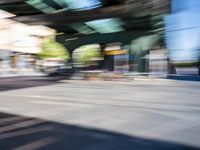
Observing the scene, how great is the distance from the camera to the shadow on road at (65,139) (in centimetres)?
504

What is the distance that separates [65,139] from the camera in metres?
5.53

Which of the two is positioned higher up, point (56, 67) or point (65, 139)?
point (56, 67)

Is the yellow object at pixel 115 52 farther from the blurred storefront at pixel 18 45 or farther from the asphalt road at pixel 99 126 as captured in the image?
the asphalt road at pixel 99 126

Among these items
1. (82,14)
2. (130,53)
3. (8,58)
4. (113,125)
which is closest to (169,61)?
(130,53)

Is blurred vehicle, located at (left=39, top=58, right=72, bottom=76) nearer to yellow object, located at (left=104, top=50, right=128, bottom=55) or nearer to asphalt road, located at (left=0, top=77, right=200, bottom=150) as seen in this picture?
yellow object, located at (left=104, top=50, right=128, bottom=55)

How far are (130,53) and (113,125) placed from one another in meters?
26.9

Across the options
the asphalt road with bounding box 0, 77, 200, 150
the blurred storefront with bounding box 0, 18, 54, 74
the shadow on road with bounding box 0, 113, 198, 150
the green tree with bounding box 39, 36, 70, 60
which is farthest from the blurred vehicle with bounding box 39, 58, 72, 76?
Answer: the shadow on road with bounding box 0, 113, 198, 150

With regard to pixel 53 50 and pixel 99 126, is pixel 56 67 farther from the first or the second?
pixel 99 126

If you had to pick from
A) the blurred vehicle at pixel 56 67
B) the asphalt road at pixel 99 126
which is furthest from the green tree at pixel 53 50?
the asphalt road at pixel 99 126

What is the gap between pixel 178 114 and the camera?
8.02 m

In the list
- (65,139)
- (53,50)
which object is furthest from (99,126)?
(53,50)

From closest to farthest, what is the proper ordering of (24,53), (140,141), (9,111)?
(140,141), (9,111), (24,53)

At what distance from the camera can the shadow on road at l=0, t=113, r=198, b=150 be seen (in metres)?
5.04

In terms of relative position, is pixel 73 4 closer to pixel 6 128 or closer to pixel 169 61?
pixel 169 61
